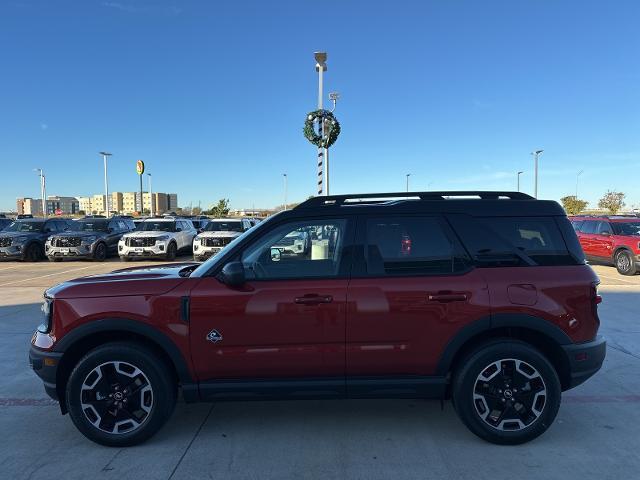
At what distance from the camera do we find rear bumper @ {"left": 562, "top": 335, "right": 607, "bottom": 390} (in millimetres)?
3580

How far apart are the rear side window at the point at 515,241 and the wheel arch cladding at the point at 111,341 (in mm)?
2311

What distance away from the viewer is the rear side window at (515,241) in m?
3.66

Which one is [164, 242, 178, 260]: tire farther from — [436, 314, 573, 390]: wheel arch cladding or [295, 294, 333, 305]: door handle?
[436, 314, 573, 390]: wheel arch cladding

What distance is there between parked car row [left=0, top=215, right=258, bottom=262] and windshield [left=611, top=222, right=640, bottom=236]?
11.8m

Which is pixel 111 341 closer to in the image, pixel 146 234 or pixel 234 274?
pixel 234 274

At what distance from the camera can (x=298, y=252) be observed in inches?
152

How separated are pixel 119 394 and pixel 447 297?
2.50m

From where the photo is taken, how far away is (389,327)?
351 cm

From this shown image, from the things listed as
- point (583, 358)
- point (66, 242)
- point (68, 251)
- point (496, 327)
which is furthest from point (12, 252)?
point (583, 358)

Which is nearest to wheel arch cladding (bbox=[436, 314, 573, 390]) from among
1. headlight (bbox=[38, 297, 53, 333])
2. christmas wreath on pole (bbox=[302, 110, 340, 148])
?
headlight (bbox=[38, 297, 53, 333])

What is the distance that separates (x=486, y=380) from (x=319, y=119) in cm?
1197

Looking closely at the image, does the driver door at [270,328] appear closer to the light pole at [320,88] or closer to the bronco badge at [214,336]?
the bronco badge at [214,336]

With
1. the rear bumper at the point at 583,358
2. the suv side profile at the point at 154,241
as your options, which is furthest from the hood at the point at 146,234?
the rear bumper at the point at 583,358

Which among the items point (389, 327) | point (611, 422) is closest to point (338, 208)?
point (389, 327)
